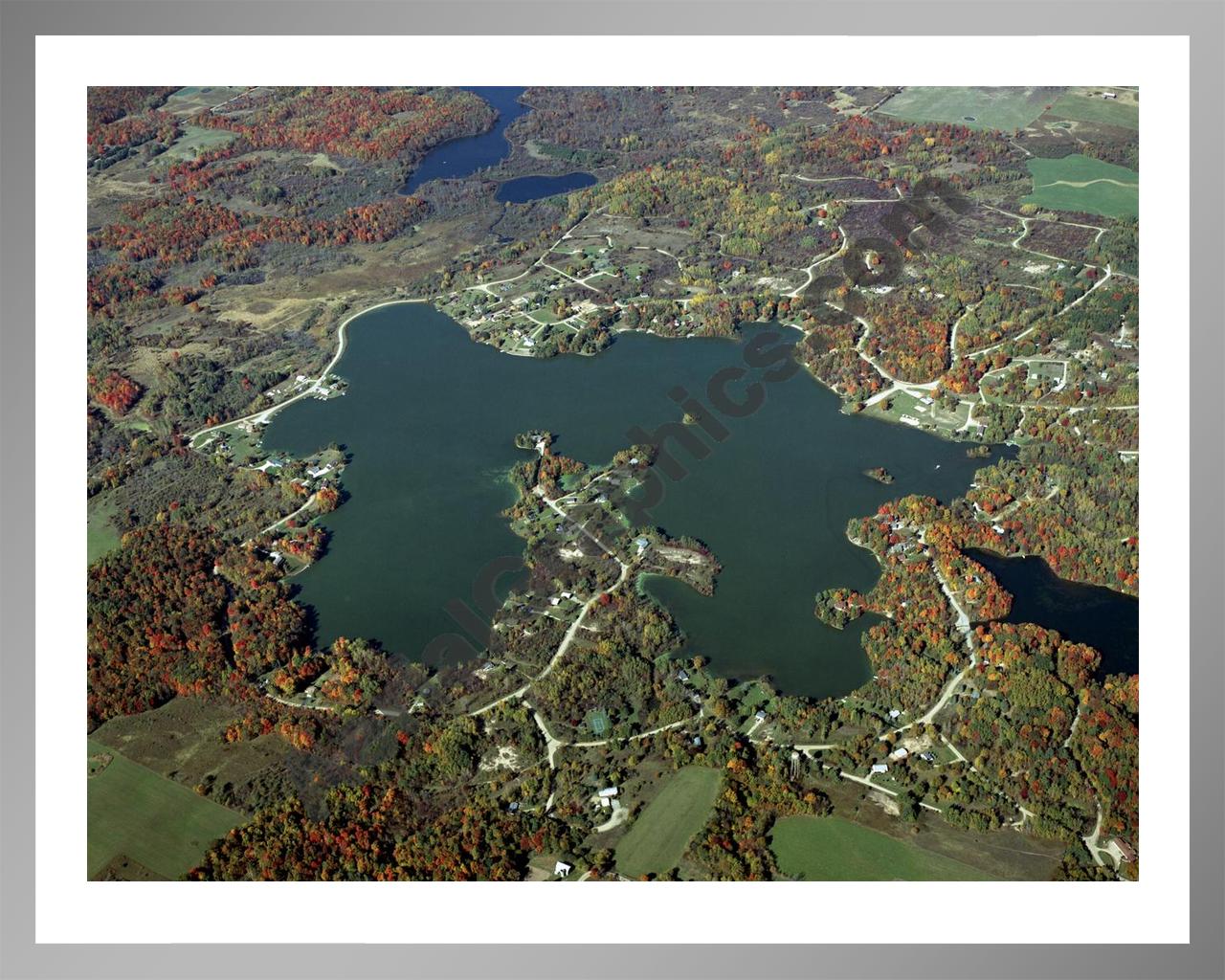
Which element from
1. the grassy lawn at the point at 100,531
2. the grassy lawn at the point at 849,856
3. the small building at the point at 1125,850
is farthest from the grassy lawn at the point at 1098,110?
the grassy lawn at the point at 100,531

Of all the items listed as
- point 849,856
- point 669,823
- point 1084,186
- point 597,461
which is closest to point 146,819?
point 669,823

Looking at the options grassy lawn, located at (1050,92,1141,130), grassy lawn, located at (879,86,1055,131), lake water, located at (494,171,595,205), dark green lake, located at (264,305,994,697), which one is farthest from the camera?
grassy lawn, located at (879,86,1055,131)

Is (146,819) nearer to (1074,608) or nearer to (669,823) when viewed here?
(669,823)

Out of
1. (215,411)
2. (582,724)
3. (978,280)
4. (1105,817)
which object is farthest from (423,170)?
(1105,817)

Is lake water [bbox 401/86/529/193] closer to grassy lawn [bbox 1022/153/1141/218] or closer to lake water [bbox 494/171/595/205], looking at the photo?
lake water [bbox 494/171/595/205]

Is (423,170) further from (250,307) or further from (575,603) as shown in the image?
(575,603)

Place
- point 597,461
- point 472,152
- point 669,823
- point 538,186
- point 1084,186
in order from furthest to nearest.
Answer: point 472,152 → point 538,186 → point 1084,186 → point 597,461 → point 669,823

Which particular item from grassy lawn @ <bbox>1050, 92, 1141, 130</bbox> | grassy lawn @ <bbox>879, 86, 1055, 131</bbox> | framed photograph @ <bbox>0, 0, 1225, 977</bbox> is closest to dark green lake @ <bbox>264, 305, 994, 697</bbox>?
framed photograph @ <bbox>0, 0, 1225, 977</bbox>
